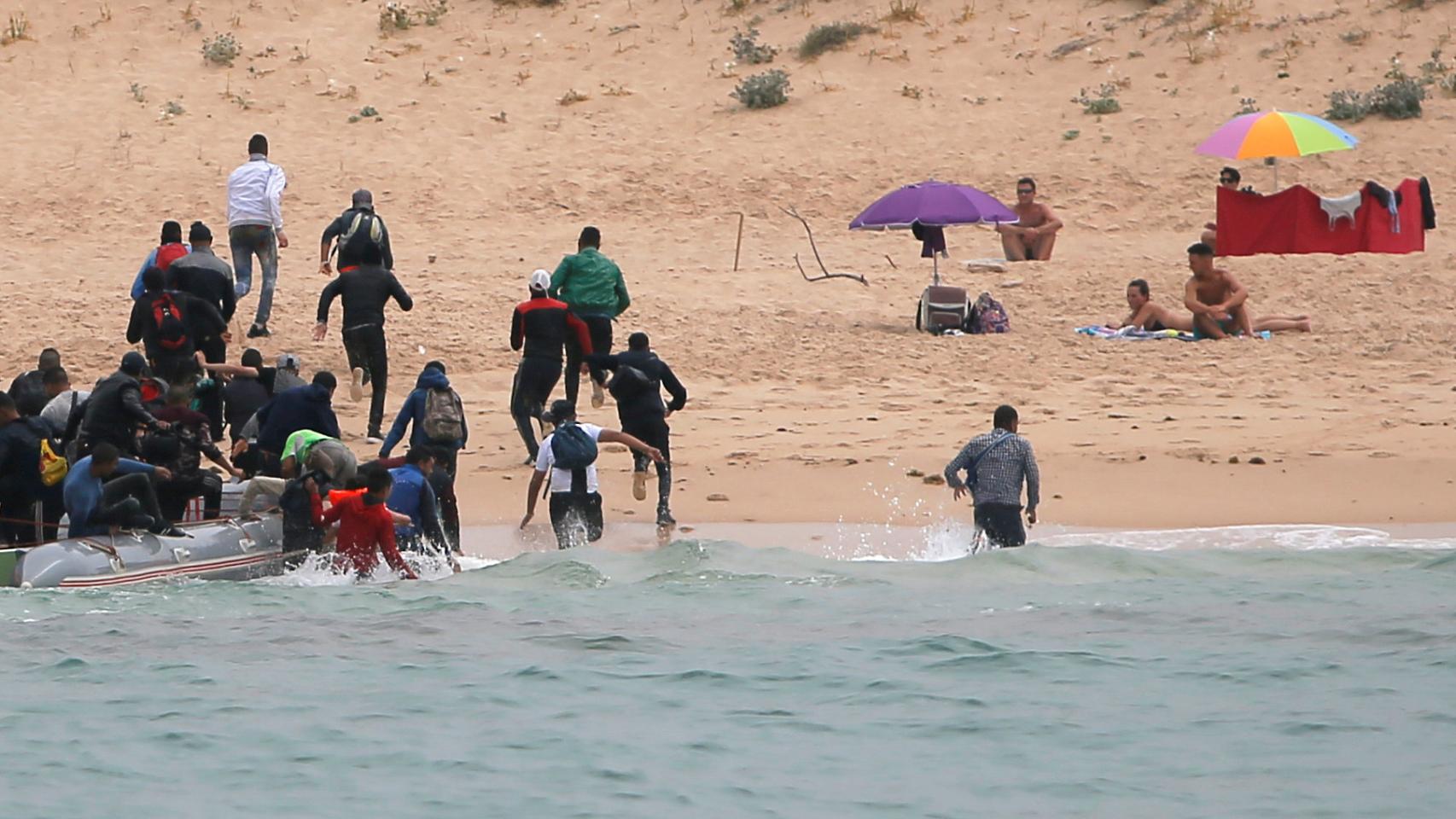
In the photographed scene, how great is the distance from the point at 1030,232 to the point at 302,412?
32.5 ft

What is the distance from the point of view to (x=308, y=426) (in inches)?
520

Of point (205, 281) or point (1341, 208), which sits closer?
point (205, 281)

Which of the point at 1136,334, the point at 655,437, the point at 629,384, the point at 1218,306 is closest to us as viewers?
the point at 629,384

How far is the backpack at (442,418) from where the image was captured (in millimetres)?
13469

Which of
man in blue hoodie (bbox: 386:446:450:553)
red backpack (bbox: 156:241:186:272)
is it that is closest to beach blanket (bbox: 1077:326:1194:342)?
red backpack (bbox: 156:241:186:272)

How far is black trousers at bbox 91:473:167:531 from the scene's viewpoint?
40.0ft

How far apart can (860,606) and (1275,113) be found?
9260 mm

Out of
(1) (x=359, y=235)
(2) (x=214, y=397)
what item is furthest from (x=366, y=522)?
(1) (x=359, y=235)

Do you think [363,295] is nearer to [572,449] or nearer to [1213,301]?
[572,449]

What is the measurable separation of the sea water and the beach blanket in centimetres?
511

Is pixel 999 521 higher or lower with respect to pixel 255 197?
lower

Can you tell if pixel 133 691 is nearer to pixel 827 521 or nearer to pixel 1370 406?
pixel 827 521

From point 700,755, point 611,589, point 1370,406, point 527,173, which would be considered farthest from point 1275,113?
point 700,755

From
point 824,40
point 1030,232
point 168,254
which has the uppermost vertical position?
point 824,40
